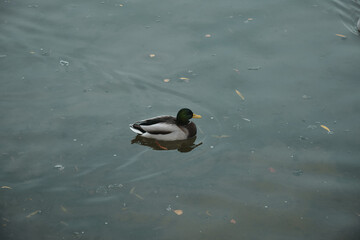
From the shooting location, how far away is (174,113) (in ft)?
26.3

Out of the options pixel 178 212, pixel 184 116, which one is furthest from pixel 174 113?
pixel 178 212

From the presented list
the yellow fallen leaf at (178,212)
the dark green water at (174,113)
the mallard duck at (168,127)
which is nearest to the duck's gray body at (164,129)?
the mallard duck at (168,127)

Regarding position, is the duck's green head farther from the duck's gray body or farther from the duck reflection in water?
the duck reflection in water

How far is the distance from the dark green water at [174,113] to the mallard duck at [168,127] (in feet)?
0.82

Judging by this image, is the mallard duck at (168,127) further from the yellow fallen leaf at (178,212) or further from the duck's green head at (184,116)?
the yellow fallen leaf at (178,212)

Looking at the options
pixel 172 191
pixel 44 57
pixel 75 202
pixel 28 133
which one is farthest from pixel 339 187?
pixel 44 57

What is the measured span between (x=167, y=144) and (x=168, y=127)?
31 centimetres

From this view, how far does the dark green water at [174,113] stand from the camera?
20.3 ft

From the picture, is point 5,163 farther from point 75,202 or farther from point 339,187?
point 339,187

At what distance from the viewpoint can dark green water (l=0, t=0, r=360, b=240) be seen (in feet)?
20.3

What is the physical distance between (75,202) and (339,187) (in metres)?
3.58

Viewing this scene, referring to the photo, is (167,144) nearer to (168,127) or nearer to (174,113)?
(168,127)

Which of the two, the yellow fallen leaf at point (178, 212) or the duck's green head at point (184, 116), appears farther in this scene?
the duck's green head at point (184, 116)

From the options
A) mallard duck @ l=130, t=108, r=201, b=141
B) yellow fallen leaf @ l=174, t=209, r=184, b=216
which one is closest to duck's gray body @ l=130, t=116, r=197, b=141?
mallard duck @ l=130, t=108, r=201, b=141
